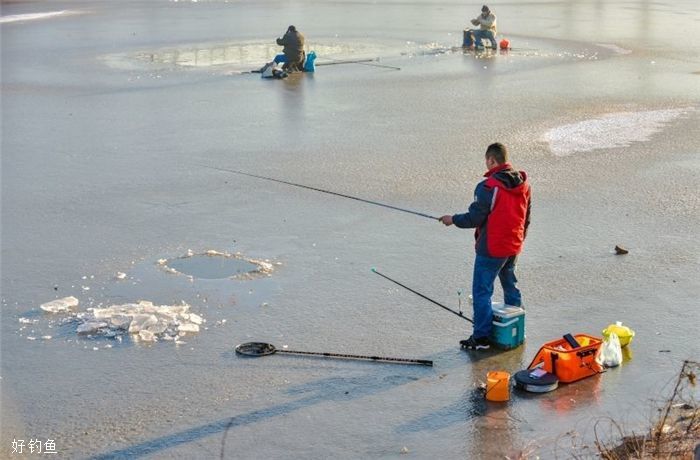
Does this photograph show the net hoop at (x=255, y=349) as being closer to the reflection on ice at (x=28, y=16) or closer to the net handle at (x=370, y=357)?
the net handle at (x=370, y=357)

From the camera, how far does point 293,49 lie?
22594 millimetres

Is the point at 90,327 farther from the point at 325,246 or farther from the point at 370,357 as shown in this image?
the point at 325,246

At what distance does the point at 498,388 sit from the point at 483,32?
20.3 m

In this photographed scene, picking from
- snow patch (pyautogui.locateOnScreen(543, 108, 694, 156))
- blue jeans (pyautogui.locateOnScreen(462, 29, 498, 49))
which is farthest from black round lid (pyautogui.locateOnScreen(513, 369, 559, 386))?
blue jeans (pyautogui.locateOnScreen(462, 29, 498, 49))

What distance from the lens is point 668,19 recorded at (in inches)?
1373

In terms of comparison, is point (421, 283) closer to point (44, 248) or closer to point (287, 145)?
point (44, 248)

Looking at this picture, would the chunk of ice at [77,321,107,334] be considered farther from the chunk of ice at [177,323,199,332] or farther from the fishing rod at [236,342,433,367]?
the fishing rod at [236,342,433,367]

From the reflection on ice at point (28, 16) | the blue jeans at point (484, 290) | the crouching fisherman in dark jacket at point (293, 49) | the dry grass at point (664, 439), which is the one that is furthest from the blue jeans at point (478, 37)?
the dry grass at point (664, 439)

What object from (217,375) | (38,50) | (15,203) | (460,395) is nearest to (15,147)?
(15,203)

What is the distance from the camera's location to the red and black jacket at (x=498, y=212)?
8305 mm

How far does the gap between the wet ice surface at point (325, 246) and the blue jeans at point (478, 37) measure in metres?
3.33

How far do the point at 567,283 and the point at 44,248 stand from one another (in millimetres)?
5047

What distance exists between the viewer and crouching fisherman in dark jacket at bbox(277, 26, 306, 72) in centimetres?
2230

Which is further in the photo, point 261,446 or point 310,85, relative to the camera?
point 310,85
